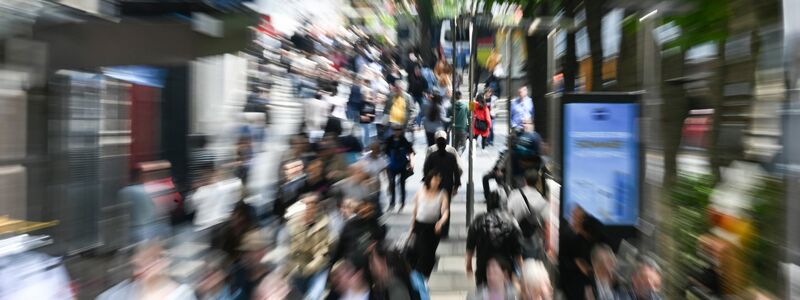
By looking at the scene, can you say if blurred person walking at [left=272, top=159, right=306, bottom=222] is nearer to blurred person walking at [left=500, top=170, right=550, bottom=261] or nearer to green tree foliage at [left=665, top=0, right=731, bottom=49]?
blurred person walking at [left=500, top=170, right=550, bottom=261]

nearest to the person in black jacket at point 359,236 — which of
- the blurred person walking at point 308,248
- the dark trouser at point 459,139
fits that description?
the blurred person walking at point 308,248

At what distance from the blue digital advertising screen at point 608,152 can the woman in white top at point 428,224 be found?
6.37 ft

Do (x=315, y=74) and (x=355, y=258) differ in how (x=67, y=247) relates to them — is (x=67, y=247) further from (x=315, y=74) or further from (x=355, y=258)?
(x=315, y=74)

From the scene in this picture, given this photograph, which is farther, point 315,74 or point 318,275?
point 315,74

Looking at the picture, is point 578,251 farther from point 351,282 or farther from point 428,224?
point 428,224

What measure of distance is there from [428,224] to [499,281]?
1.88m

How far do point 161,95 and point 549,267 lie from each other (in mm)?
7317

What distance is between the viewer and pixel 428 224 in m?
7.15

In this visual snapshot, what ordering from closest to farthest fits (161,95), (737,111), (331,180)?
(737,111), (331,180), (161,95)

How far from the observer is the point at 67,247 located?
7.33 meters

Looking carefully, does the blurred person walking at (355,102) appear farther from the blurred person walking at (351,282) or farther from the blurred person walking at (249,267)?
the blurred person walking at (351,282)

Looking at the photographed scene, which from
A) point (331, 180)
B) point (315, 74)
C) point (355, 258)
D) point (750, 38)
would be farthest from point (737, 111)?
point (315, 74)

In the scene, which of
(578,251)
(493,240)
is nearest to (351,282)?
(493,240)

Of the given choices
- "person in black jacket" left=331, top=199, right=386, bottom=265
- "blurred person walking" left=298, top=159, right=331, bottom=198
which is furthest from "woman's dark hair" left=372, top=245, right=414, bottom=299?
"blurred person walking" left=298, top=159, right=331, bottom=198
